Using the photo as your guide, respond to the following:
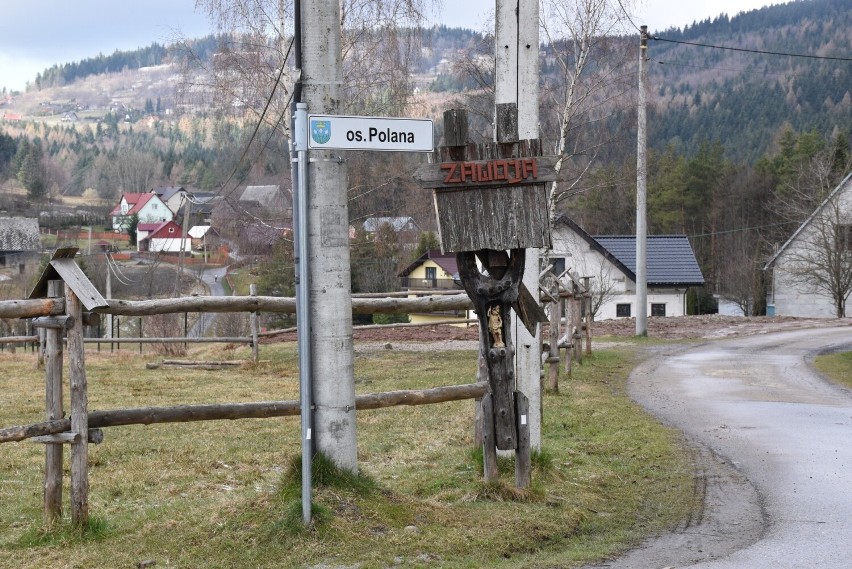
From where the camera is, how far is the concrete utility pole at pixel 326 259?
6.54 metres

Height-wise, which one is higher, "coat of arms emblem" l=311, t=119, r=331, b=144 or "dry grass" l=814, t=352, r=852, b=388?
"coat of arms emblem" l=311, t=119, r=331, b=144

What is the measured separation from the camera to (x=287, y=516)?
6023 millimetres

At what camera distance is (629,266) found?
162 ft

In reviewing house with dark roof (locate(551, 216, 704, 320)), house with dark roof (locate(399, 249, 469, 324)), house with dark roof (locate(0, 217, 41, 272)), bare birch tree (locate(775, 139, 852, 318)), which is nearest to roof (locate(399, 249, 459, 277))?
house with dark roof (locate(399, 249, 469, 324))

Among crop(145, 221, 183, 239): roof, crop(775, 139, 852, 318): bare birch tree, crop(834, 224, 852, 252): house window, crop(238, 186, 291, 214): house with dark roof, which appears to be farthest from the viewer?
crop(145, 221, 183, 239): roof

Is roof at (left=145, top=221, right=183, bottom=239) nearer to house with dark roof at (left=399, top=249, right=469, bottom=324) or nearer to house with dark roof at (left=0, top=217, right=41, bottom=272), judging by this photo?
house with dark roof at (left=0, top=217, right=41, bottom=272)

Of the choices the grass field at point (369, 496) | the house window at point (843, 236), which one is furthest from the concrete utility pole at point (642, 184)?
the house window at point (843, 236)

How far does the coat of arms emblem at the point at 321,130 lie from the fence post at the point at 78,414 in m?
1.75

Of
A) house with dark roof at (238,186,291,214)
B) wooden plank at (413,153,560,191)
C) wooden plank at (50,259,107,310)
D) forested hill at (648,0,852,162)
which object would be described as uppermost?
forested hill at (648,0,852,162)

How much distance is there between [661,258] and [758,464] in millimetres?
39426

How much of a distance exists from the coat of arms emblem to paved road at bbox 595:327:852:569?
9.98 ft

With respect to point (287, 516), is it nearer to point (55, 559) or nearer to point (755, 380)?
point (55, 559)

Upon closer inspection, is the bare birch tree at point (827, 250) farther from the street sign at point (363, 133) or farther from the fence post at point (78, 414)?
the fence post at point (78, 414)

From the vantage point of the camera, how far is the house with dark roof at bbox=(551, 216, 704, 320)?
4709cm
